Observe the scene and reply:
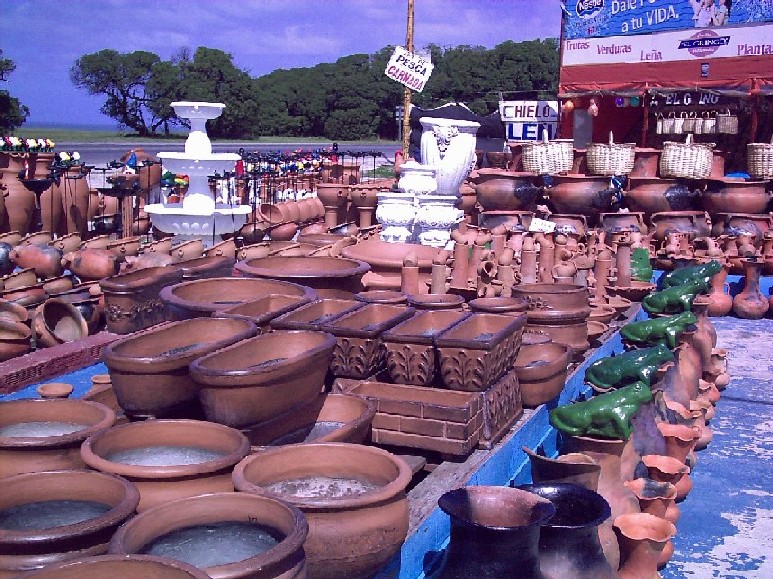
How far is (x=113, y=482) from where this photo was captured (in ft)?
5.96

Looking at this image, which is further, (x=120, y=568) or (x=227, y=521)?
(x=227, y=521)

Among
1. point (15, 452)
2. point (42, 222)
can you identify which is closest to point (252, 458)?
point (15, 452)

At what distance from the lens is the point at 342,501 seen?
192 cm

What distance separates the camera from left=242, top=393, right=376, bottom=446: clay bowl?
249 centimetres

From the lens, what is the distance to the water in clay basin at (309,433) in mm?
2617

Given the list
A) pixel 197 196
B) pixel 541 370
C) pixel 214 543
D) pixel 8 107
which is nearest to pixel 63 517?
pixel 214 543

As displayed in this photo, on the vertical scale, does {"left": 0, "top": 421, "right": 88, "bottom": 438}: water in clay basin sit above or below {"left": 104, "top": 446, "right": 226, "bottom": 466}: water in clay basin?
above

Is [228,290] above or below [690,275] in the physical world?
above

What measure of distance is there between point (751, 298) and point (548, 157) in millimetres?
3549

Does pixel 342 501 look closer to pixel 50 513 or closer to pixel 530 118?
pixel 50 513

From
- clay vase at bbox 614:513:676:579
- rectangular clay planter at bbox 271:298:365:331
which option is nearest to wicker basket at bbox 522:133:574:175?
rectangular clay planter at bbox 271:298:365:331

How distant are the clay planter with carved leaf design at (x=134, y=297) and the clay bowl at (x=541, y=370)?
176 centimetres

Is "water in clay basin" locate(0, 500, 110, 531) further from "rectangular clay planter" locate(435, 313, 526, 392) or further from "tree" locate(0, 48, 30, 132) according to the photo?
"tree" locate(0, 48, 30, 132)

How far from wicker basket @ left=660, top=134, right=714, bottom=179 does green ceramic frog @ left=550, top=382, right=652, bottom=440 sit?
7.72 m
